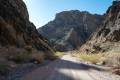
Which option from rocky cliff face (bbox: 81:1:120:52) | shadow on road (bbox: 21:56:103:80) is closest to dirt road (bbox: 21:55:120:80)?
shadow on road (bbox: 21:56:103:80)

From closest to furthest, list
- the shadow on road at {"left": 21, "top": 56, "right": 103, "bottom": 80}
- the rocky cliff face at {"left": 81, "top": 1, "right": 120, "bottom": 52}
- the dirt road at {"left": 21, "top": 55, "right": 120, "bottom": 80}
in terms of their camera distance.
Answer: the shadow on road at {"left": 21, "top": 56, "right": 103, "bottom": 80}, the dirt road at {"left": 21, "top": 55, "right": 120, "bottom": 80}, the rocky cliff face at {"left": 81, "top": 1, "right": 120, "bottom": 52}

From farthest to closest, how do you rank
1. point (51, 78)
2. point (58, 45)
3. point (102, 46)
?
point (58, 45) < point (102, 46) < point (51, 78)

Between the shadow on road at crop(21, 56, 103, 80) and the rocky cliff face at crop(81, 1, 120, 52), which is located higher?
the rocky cliff face at crop(81, 1, 120, 52)

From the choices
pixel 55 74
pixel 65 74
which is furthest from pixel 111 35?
pixel 55 74

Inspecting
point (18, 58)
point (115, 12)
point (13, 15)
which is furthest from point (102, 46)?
point (18, 58)

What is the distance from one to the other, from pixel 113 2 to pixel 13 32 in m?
78.9

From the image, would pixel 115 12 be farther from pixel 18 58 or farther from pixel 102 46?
pixel 18 58

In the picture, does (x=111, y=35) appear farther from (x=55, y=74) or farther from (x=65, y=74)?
(x=55, y=74)

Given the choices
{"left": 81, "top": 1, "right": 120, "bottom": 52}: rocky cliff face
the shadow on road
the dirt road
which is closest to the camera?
the shadow on road

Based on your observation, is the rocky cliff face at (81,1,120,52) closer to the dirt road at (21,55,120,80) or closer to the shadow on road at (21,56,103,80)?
the dirt road at (21,55,120,80)

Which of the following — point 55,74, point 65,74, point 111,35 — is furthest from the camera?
point 111,35

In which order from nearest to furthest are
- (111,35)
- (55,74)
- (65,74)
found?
(55,74)
(65,74)
(111,35)

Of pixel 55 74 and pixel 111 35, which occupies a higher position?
pixel 111 35

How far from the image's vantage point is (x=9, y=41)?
33062mm
